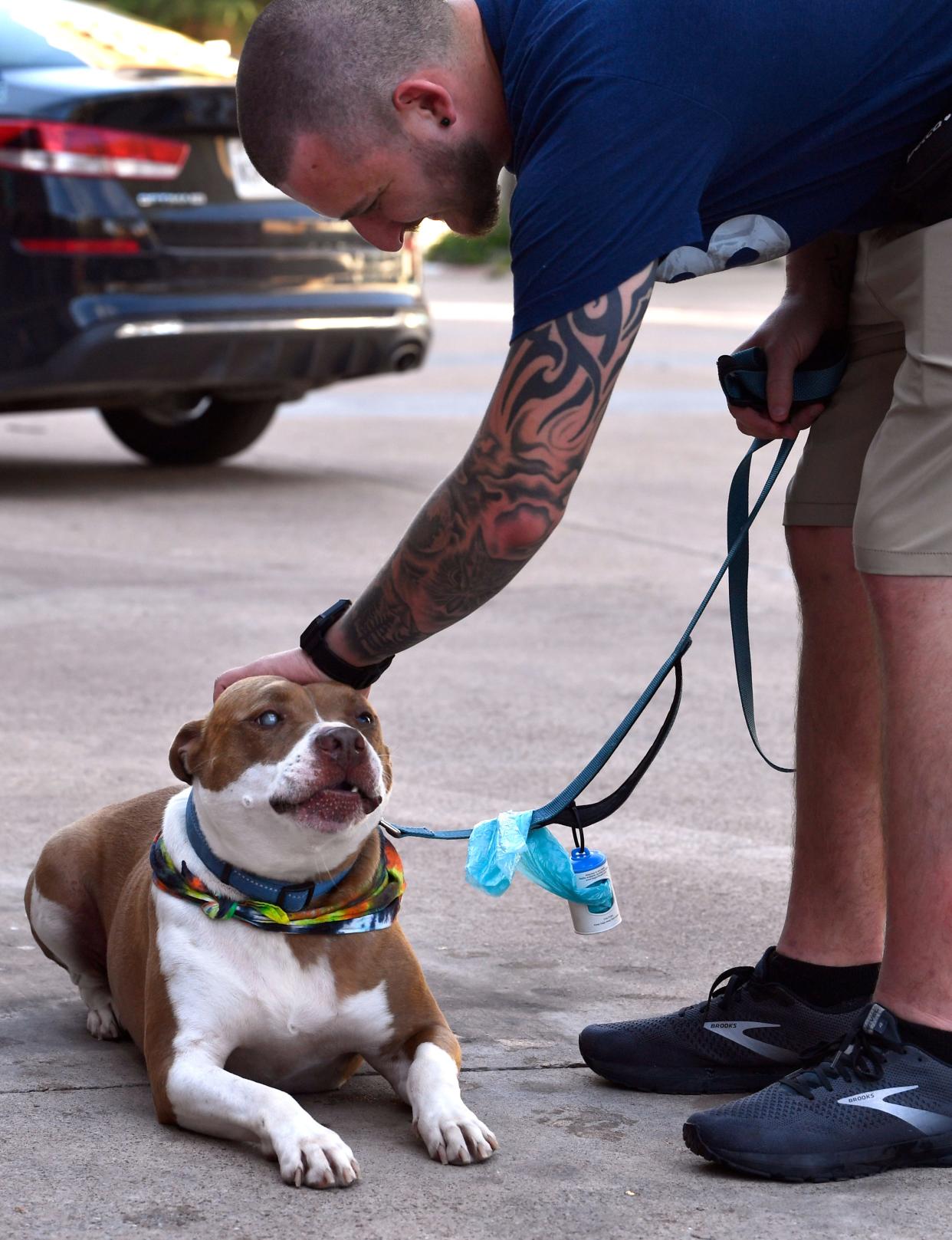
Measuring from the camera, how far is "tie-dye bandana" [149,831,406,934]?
117 inches

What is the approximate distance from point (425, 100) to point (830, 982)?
1.57m

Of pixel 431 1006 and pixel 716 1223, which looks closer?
pixel 716 1223

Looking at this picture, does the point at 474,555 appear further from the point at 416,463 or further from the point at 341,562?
the point at 416,463

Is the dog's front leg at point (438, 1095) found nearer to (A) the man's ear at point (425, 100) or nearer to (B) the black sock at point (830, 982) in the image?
(B) the black sock at point (830, 982)

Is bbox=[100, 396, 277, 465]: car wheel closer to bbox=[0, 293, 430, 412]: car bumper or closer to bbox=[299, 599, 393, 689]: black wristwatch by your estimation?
bbox=[0, 293, 430, 412]: car bumper

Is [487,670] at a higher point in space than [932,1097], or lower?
lower

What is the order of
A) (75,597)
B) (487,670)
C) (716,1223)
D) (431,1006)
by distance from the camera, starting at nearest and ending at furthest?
(716,1223), (431,1006), (487,670), (75,597)

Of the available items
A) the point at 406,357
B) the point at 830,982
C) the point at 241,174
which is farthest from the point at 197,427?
the point at 830,982

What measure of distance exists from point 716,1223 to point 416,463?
23.3ft

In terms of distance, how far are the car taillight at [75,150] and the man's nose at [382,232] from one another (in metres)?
4.76

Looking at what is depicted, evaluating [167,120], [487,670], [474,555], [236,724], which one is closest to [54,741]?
[487,670]

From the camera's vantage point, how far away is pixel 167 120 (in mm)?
7590

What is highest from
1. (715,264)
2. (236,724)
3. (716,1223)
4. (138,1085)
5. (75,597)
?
(715,264)

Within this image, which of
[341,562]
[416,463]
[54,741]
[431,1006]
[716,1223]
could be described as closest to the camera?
[716,1223]
